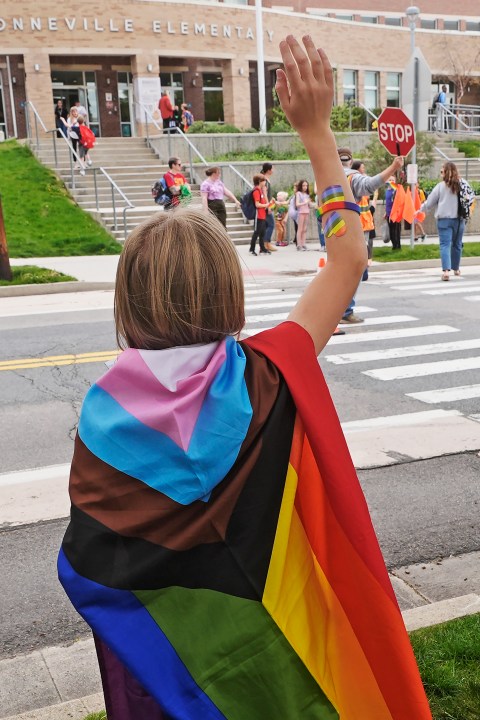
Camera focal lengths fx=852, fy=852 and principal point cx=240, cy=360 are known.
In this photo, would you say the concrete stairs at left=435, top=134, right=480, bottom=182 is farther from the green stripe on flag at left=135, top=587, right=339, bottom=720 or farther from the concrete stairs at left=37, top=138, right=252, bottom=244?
the green stripe on flag at left=135, top=587, right=339, bottom=720

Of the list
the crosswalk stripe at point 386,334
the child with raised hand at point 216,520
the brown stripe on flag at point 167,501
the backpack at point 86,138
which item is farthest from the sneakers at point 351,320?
the backpack at point 86,138

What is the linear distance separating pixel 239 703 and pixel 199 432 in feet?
1.73

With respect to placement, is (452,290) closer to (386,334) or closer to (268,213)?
(386,334)

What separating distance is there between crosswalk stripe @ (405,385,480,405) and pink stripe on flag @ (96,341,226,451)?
5748mm

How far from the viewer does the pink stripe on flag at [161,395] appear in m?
1.55

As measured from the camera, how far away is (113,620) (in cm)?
160

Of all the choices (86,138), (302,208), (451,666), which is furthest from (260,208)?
(451,666)

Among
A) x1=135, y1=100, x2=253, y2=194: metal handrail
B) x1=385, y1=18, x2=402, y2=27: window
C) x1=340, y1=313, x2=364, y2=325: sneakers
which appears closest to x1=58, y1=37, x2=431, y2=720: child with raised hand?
x1=340, y1=313, x2=364, y2=325: sneakers

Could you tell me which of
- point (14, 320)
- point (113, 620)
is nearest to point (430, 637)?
point (113, 620)

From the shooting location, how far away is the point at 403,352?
907 centimetres

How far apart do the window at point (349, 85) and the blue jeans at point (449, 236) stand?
102 feet

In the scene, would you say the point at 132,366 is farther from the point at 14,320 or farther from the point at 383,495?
the point at 14,320

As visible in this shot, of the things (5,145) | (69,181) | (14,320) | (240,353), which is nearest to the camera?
(240,353)

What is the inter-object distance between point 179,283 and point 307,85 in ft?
1.82
